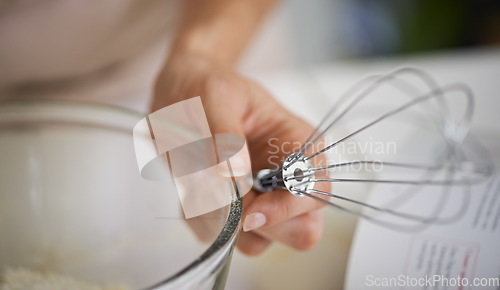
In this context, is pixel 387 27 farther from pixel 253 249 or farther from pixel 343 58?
pixel 253 249

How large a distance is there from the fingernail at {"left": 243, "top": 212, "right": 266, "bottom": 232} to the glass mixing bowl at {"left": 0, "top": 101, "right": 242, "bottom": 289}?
0.20 ft

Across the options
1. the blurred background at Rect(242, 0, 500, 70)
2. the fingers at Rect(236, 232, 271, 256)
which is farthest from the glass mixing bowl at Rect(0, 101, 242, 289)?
the blurred background at Rect(242, 0, 500, 70)

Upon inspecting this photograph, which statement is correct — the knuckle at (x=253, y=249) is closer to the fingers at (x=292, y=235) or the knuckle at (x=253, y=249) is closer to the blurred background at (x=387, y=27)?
the fingers at (x=292, y=235)

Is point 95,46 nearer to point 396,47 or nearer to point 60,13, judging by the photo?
point 60,13

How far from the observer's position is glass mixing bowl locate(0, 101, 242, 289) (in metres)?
0.35

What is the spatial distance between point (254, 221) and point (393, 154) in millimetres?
243

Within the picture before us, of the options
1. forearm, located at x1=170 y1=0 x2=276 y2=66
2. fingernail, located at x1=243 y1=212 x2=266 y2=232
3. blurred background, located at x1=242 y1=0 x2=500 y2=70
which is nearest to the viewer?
fingernail, located at x1=243 y1=212 x2=266 y2=232

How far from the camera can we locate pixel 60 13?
1.72ft

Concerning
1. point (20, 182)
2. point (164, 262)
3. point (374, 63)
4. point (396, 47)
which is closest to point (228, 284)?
point (164, 262)

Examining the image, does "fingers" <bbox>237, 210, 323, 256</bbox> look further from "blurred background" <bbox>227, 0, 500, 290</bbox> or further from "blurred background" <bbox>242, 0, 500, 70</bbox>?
"blurred background" <bbox>242, 0, 500, 70</bbox>

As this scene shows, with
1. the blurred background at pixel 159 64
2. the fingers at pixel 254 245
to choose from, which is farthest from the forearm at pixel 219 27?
the fingers at pixel 254 245

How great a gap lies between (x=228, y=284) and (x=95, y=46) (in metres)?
0.38

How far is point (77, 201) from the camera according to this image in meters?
0.40

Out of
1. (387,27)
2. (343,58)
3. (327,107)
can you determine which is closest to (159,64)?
(327,107)
